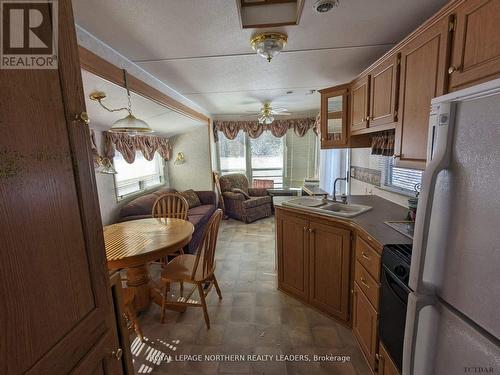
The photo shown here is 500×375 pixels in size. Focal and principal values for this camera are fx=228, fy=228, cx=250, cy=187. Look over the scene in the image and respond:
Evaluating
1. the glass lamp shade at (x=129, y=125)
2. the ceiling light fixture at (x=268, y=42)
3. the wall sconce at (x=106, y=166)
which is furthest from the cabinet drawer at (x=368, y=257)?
the wall sconce at (x=106, y=166)

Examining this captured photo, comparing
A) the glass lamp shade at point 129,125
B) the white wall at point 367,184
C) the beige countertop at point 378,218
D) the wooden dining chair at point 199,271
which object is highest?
the glass lamp shade at point 129,125

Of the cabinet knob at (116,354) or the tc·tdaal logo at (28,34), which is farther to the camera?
the cabinet knob at (116,354)

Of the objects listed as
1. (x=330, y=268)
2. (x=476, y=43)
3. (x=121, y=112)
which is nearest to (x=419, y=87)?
(x=476, y=43)

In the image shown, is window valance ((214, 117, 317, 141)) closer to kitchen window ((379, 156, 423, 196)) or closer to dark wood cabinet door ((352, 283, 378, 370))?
kitchen window ((379, 156, 423, 196))

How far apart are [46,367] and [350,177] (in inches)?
136

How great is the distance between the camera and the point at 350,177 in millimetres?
3324

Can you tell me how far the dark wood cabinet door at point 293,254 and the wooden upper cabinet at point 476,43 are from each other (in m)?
1.36

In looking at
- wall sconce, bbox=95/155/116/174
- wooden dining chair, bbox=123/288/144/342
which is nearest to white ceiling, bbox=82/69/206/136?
wall sconce, bbox=95/155/116/174

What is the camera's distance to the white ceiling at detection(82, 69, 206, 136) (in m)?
2.01

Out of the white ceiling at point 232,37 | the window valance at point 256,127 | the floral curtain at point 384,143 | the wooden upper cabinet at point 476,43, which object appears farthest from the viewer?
the window valance at point 256,127

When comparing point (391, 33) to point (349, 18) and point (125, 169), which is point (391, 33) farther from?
point (125, 169)

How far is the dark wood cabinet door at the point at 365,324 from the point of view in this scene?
1.45m

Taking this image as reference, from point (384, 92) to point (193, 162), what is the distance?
3.98 metres

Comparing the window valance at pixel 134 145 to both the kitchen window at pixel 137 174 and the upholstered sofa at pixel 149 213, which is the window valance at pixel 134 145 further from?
the upholstered sofa at pixel 149 213
